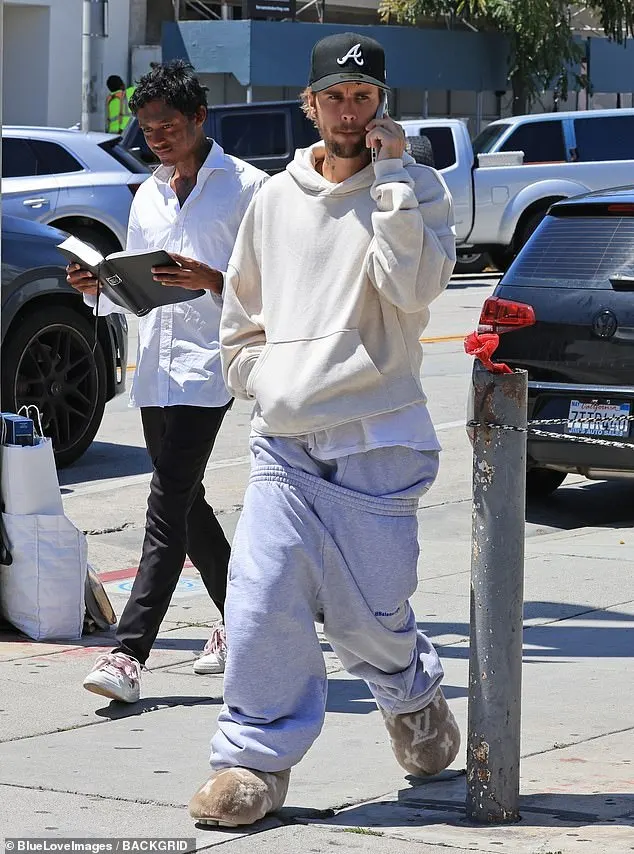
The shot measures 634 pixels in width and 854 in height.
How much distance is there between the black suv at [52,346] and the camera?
9.50 metres

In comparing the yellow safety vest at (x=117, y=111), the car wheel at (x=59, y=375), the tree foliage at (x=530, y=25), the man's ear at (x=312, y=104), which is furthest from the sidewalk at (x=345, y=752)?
the tree foliage at (x=530, y=25)

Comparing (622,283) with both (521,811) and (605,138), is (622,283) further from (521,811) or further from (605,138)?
(605,138)

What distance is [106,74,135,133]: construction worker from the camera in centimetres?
2764

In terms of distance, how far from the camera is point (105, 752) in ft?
15.9

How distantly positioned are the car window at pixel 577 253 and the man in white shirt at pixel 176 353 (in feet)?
10.7

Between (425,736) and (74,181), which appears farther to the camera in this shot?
(74,181)

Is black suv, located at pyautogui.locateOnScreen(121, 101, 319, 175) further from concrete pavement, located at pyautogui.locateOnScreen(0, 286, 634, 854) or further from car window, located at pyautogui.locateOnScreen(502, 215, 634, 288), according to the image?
concrete pavement, located at pyautogui.locateOnScreen(0, 286, 634, 854)

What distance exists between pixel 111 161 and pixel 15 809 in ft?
48.2

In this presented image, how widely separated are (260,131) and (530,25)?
13246mm

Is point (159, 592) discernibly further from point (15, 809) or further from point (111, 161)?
point (111, 161)

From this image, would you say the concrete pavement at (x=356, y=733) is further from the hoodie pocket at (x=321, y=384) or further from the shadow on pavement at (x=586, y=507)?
the hoodie pocket at (x=321, y=384)

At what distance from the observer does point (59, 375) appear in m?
9.64

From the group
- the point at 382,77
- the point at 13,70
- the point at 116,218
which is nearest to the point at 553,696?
the point at 382,77

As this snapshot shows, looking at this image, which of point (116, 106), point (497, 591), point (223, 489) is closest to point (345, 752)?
point (497, 591)
